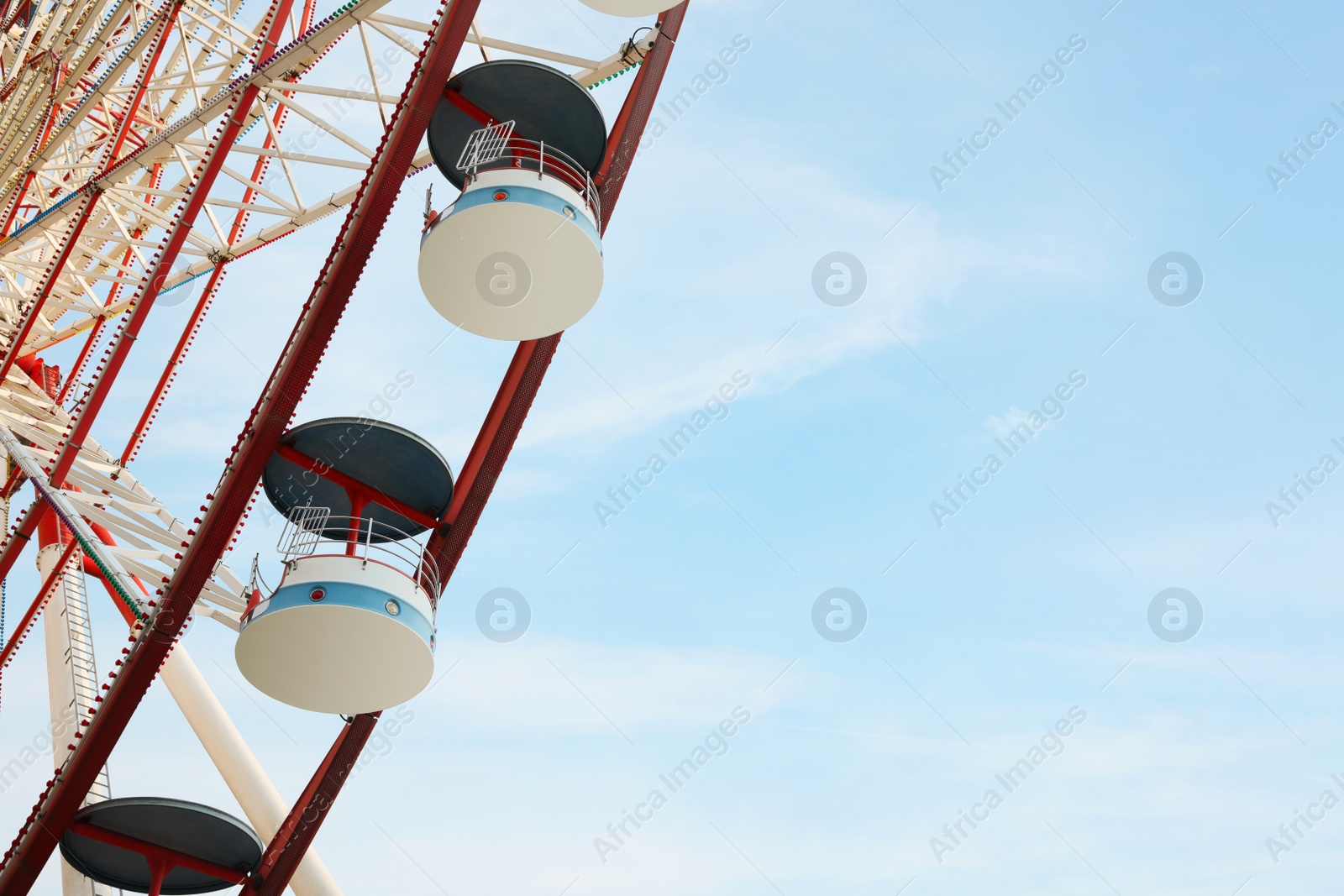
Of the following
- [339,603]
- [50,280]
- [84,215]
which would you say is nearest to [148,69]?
[84,215]

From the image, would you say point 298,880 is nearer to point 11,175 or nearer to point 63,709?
point 63,709

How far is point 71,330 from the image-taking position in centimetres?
2806

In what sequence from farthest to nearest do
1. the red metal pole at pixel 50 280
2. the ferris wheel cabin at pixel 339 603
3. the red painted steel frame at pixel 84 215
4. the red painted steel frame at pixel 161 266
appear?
the red metal pole at pixel 50 280 → the red painted steel frame at pixel 84 215 → the red painted steel frame at pixel 161 266 → the ferris wheel cabin at pixel 339 603

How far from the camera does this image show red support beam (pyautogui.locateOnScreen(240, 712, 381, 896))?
52.0 ft

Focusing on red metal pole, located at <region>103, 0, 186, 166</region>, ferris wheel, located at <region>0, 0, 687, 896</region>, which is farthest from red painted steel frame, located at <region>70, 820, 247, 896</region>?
red metal pole, located at <region>103, 0, 186, 166</region>

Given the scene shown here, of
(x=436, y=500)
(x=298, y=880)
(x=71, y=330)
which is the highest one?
(x=71, y=330)

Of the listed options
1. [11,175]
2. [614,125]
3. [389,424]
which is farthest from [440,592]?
[11,175]

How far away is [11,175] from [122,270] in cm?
591

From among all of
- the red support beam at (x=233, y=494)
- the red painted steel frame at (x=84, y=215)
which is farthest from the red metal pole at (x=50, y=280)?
the red support beam at (x=233, y=494)

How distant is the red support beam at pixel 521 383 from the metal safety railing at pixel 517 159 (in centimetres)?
87

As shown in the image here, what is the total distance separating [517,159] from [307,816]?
8692 mm

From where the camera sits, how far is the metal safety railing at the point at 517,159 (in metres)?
15.0

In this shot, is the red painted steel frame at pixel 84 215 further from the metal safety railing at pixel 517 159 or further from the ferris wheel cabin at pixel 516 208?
the metal safety railing at pixel 517 159

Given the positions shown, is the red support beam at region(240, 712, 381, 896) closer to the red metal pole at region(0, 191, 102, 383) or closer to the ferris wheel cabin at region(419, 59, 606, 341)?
the ferris wheel cabin at region(419, 59, 606, 341)
